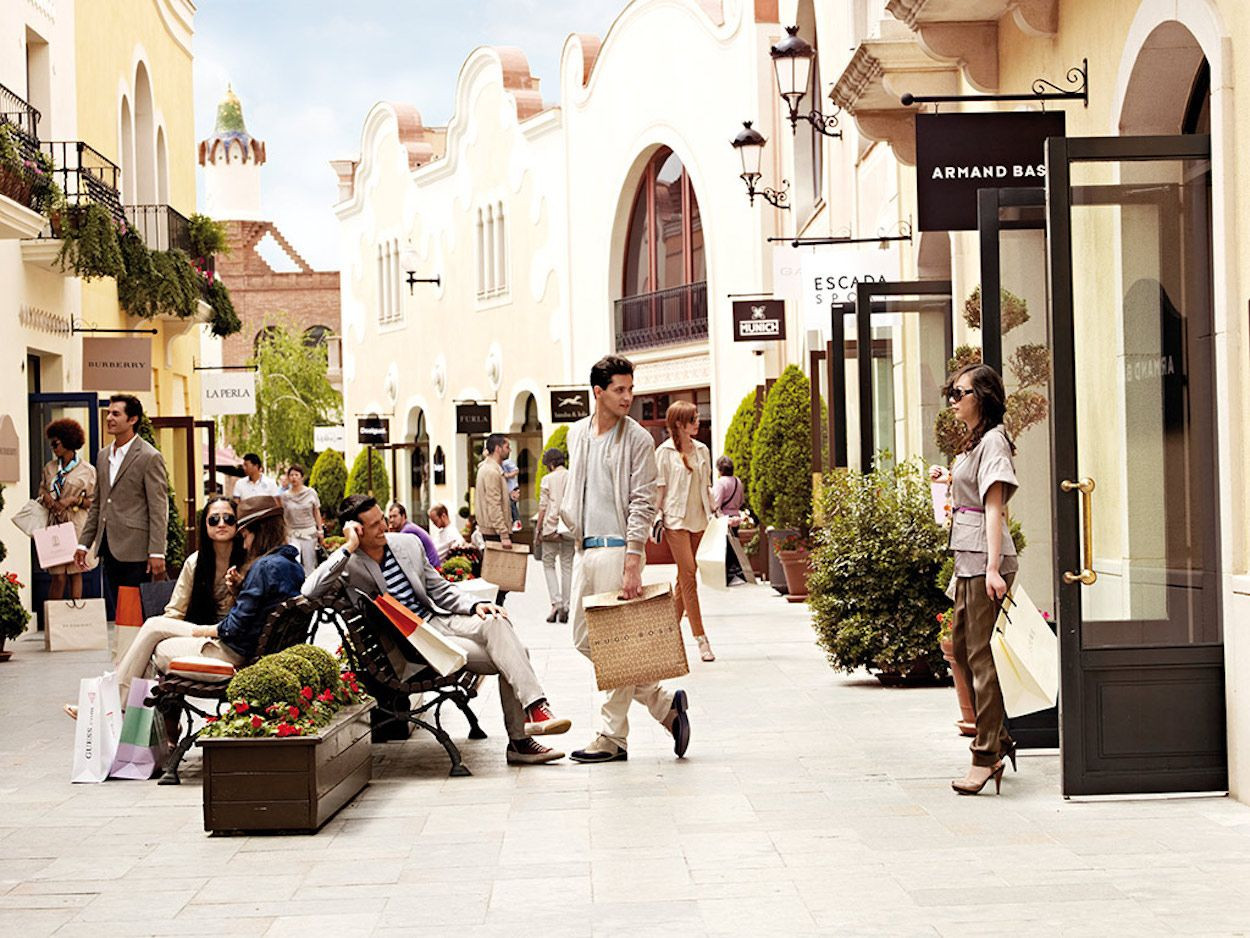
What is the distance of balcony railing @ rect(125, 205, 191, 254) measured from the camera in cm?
2480

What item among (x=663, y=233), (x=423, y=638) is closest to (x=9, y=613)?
(x=423, y=638)

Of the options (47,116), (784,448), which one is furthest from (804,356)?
(47,116)

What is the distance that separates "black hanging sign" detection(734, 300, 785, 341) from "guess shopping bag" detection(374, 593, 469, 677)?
17.5m

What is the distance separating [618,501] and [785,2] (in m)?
21.0

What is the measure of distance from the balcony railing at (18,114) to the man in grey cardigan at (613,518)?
9433mm

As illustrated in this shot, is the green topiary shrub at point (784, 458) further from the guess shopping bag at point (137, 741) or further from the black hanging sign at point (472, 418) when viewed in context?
the black hanging sign at point (472, 418)

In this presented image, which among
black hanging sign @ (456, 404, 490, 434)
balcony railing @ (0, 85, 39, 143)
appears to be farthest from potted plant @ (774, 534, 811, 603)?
black hanging sign @ (456, 404, 490, 434)

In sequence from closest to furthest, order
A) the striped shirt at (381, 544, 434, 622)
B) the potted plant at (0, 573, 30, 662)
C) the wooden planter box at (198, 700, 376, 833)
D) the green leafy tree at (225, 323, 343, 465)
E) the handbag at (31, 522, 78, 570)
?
1. the wooden planter box at (198, 700, 376, 833)
2. the striped shirt at (381, 544, 434, 622)
3. the potted plant at (0, 573, 30, 662)
4. the handbag at (31, 522, 78, 570)
5. the green leafy tree at (225, 323, 343, 465)

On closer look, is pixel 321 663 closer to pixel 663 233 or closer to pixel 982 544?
pixel 982 544

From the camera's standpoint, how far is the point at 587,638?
29.3 feet

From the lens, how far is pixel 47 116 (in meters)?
20.9

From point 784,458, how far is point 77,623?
397 inches

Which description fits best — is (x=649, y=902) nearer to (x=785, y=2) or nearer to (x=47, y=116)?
(x=47, y=116)

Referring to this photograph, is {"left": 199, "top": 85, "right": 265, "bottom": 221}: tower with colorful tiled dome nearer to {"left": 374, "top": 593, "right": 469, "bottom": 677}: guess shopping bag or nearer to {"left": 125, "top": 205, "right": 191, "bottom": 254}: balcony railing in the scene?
{"left": 125, "top": 205, "right": 191, "bottom": 254}: balcony railing
